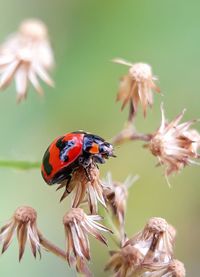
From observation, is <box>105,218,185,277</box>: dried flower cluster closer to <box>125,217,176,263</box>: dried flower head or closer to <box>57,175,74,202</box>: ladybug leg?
<box>125,217,176,263</box>: dried flower head

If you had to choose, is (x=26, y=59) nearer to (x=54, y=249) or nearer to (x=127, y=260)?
(x=54, y=249)

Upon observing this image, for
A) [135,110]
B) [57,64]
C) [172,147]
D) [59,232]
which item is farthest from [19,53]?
[57,64]

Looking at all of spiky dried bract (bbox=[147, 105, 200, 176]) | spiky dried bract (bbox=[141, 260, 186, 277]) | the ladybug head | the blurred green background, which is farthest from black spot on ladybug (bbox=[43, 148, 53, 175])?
the blurred green background

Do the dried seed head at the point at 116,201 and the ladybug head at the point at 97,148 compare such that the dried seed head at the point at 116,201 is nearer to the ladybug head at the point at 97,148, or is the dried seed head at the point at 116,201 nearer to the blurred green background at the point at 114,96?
the ladybug head at the point at 97,148

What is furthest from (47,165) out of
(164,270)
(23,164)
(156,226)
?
(164,270)

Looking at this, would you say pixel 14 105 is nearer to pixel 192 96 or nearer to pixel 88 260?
pixel 192 96

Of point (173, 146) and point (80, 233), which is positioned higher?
point (173, 146)
